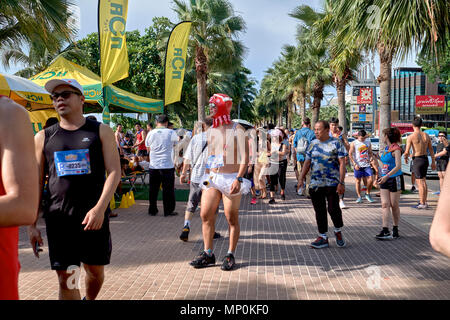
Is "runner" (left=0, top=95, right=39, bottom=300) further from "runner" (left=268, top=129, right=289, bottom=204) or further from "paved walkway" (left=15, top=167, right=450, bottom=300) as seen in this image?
"runner" (left=268, top=129, right=289, bottom=204)

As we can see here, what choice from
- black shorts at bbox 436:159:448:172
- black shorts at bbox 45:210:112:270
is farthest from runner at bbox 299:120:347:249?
black shorts at bbox 436:159:448:172

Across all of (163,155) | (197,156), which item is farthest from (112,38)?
(197,156)

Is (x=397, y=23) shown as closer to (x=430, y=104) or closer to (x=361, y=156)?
(x=361, y=156)

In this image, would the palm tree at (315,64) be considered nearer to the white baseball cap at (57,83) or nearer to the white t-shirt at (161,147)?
the white t-shirt at (161,147)

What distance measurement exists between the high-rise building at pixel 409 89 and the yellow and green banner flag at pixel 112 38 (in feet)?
279

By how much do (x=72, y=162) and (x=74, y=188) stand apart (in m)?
0.19

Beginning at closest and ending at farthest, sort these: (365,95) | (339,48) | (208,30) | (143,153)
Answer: (339,48) → (143,153) → (208,30) → (365,95)

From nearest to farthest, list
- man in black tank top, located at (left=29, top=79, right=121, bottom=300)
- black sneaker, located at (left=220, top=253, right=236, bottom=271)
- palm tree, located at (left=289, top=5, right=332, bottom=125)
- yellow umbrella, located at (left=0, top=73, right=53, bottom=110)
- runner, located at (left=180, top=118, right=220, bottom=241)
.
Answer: man in black tank top, located at (left=29, top=79, right=121, bottom=300) < black sneaker, located at (left=220, top=253, right=236, bottom=271) < runner, located at (left=180, top=118, right=220, bottom=241) < yellow umbrella, located at (left=0, top=73, right=53, bottom=110) < palm tree, located at (left=289, top=5, right=332, bottom=125)

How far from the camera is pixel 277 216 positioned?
343 inches

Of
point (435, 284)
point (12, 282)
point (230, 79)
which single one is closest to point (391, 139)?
point (435, 284)

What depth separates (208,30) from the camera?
1998cm

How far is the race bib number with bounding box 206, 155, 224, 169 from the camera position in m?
4.88

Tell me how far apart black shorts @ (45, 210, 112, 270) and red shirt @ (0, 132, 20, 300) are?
4.24 ft
